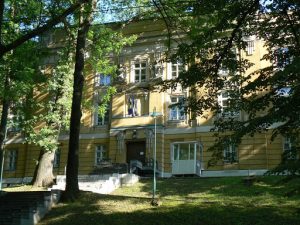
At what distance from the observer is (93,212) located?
1586cm

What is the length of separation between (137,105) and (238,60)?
21.3 metres

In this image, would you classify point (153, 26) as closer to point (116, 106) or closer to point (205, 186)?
point (116, 106)

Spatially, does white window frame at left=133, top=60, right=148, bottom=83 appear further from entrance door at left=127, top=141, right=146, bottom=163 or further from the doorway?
the doorway

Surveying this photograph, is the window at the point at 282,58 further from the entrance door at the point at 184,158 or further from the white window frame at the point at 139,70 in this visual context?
the white window frame at the point at 139,70

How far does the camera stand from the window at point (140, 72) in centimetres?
3541

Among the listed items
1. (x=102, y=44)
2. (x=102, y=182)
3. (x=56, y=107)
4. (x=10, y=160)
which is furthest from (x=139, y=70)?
(x=10, y=160)

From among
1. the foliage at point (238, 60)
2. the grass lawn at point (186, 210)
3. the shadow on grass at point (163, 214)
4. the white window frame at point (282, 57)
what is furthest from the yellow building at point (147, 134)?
the foliage at point (238, 60)

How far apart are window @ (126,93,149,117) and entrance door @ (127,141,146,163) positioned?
2110mm

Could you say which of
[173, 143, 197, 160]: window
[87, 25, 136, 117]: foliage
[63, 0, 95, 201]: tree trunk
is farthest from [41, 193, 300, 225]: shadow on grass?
[173, 143, 197, 160]: window

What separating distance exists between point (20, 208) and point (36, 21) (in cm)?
672

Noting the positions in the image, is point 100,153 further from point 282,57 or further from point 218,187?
point 282,57

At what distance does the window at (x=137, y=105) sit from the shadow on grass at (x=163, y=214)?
55.4 ft

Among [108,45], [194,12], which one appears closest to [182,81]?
[194,12]

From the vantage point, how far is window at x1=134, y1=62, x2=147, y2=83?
35.4 m
